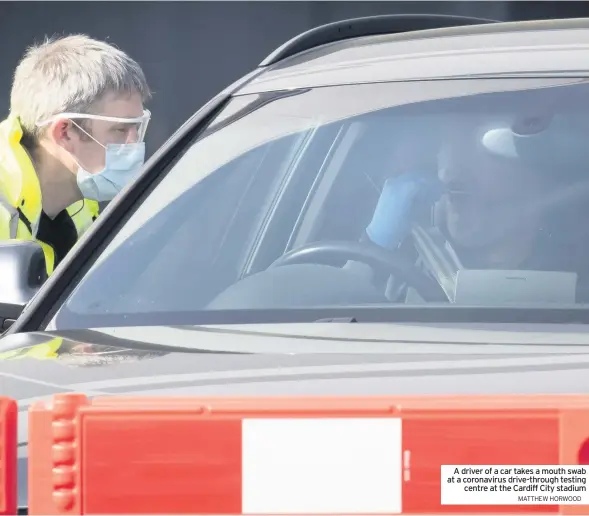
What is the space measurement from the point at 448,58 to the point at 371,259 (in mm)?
462

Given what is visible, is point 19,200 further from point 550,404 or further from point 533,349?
point 550,404

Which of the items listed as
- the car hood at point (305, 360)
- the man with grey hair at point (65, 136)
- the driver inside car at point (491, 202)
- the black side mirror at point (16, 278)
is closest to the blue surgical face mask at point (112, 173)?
the man with grey hair at point (65, 136)

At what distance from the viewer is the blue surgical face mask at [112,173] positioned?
4402mm

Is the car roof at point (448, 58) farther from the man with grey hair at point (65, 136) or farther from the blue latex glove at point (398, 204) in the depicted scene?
the man with grey hair at point (65, 136)

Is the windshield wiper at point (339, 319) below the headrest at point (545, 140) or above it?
below

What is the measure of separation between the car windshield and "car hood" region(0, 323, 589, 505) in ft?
0.51

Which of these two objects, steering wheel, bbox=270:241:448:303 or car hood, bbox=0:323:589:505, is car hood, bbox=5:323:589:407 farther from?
steering wheel, bbox=270:241:448:303

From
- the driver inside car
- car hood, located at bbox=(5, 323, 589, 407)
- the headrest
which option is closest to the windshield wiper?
car hood, located at bbox=(5, 323, 589, 407)

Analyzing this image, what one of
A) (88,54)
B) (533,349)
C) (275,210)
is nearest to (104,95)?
(88,54)

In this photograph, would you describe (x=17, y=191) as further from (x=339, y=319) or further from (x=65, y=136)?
(x=339, y=319)

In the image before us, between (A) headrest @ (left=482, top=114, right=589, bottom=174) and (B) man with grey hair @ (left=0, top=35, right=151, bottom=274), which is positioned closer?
(A) headrest @ (left=482, top=114, right=589, bottom=174)

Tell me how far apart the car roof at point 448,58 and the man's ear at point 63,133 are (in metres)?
1.52

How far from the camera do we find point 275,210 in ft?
9.78

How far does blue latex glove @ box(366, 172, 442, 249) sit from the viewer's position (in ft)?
8.51
